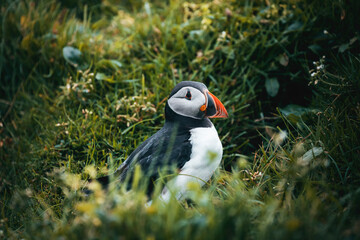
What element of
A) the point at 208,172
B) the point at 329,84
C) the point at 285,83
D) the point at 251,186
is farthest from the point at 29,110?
the point at 329,84

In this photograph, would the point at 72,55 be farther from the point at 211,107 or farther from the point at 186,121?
the point at 211,107

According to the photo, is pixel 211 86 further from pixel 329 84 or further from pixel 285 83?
pixel 329 84

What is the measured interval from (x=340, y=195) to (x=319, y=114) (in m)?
0.87

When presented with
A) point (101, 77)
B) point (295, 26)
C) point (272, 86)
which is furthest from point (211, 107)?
point (295, 26)

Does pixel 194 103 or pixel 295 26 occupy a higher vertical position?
pixel 295 26

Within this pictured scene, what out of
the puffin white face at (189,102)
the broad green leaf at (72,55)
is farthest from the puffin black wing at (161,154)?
the broad green leaf at (72,55)

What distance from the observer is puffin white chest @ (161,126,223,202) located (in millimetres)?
2510

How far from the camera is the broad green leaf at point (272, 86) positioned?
3.78 metres

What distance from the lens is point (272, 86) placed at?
381 cm

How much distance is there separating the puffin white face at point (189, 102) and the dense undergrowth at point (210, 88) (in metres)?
0.59

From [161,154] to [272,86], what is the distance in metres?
1.83

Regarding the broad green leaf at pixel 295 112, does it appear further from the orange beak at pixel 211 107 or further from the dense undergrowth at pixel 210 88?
the orange beak at pixel 211 107

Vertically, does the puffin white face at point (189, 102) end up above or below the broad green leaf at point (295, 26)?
below

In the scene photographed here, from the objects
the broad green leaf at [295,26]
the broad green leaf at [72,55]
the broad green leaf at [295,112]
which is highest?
the broad green leaf at [295,26]
